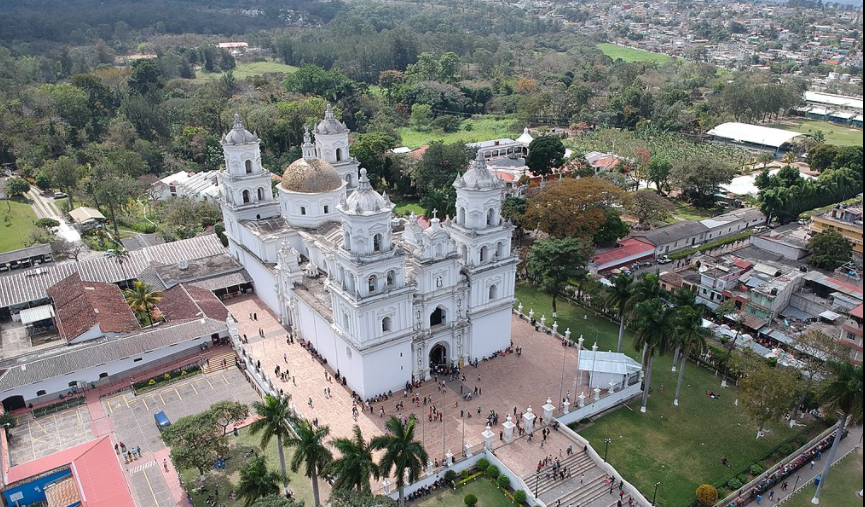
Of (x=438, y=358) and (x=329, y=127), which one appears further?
(x=329, y=127)

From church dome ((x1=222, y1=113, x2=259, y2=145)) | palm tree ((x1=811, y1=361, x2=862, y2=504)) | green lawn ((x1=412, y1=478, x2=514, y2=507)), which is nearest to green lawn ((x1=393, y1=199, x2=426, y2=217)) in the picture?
church dome ((x1=222, y1=113, x2=259, y2=145))

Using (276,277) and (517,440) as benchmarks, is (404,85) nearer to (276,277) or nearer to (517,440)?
(276,277)

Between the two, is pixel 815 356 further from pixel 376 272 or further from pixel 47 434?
pixel 47 434

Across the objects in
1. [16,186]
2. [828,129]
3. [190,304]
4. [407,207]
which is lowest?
[190,304]

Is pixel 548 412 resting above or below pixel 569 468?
above

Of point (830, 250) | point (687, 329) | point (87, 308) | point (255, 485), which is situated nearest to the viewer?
point (255, 485)

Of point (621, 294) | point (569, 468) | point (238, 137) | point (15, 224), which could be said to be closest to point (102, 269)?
point (238, 137)

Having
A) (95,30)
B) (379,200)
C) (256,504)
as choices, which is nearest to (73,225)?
(379,200)
